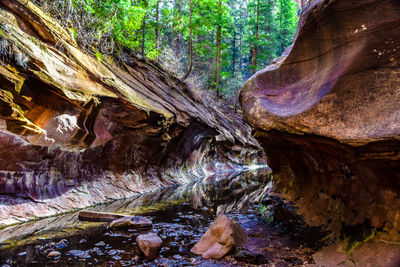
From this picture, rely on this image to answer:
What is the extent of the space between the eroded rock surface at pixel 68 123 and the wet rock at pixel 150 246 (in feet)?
13.1

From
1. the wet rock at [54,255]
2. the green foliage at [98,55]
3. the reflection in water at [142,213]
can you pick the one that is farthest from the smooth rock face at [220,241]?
the green foliage at [98,55]

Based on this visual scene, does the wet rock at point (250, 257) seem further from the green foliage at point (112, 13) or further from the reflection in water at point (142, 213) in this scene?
the green foliage at point (112, 13)

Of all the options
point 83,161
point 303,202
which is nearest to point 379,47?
point 303,202

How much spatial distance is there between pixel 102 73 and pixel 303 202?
26.2 feet

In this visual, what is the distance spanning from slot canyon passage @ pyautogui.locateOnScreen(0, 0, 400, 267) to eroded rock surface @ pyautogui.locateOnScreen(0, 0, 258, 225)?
0.13ft

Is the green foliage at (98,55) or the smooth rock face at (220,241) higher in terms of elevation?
the green foliage at (98,55)

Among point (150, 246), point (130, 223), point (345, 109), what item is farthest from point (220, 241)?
point (345, 109)

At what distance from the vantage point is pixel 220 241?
14.2 feet

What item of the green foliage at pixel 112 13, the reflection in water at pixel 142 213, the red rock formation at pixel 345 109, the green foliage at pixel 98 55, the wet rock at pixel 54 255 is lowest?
the reflection in water at pixel 142 213

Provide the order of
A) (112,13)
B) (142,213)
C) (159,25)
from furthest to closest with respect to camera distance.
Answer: (159,25)
(112,13)
(142,213)

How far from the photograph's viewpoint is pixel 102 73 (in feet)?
32.1

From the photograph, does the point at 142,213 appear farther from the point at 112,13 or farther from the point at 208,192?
the point at 112,13

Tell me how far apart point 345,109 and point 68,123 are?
25.3 feet

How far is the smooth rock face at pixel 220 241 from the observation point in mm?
4199
